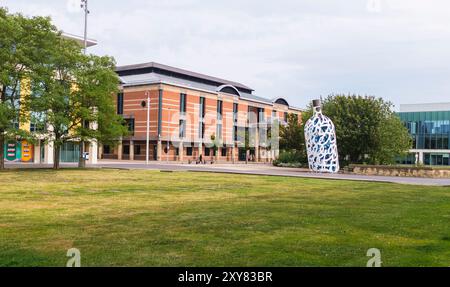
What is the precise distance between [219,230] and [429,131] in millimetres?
78291

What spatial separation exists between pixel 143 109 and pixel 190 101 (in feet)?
26.7

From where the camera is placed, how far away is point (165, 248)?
7648 millimetres

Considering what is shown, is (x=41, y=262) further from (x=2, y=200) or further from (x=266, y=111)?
(x=266, y=111)

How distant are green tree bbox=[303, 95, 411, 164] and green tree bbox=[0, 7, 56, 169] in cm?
2772

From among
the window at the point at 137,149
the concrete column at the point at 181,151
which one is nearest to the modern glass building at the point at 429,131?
the concrete column at the point at 181,151

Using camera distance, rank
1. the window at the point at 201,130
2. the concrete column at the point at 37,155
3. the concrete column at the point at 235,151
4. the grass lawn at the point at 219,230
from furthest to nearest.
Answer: the concrete column at the point at 235,151 → the window at the point at 201,130 → the concrete column at the point at 37,155 → the grass lawn at the point at 219,230

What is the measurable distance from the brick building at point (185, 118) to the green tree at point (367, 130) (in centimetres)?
2958

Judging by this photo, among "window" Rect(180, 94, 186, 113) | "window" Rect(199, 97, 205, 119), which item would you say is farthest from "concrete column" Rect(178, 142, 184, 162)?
"window" Rect(199, 97, 205, 119)

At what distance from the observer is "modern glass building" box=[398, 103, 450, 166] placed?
77.2 m

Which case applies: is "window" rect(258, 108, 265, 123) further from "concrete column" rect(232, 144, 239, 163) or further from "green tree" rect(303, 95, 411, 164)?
"green tree" rect(303, 95, 411, 164)

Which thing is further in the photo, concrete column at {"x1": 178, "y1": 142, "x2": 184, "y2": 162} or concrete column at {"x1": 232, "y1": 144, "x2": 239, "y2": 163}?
concrete column at {"x1": 232, "y1": 144, "x2": 239, "y2": 163}

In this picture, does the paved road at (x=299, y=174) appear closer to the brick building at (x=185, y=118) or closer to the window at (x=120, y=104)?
→ the brick building at (x=185, y=118)

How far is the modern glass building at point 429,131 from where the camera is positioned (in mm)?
77188
